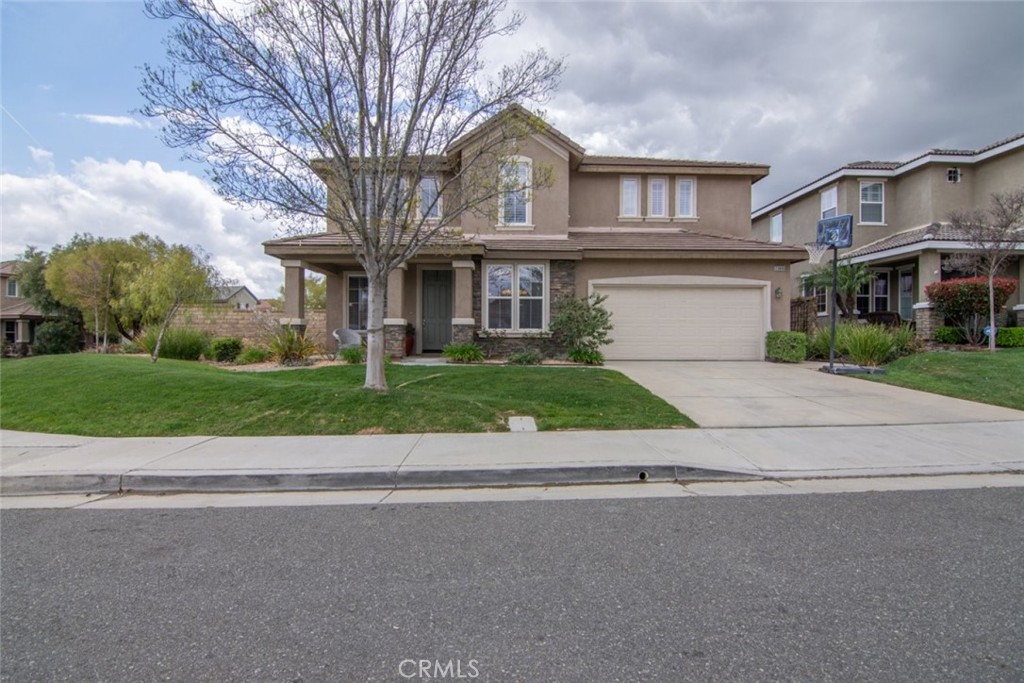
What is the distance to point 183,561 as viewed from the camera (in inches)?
149

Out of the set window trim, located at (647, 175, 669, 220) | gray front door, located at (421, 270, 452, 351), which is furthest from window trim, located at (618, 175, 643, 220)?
gray front door, located at (421, 270, 452, 351)

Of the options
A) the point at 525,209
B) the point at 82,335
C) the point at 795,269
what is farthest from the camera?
the point at 82,335

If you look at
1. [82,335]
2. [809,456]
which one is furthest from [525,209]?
[82,335]

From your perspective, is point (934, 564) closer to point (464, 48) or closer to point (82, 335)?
point (464, 48)

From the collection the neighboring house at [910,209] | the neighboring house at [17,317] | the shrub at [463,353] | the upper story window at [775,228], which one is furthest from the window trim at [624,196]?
Result: the neighboring house at [17,317]

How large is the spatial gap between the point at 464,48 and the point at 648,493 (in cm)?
725

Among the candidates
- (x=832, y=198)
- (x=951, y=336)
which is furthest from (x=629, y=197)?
(x=951, y=336)

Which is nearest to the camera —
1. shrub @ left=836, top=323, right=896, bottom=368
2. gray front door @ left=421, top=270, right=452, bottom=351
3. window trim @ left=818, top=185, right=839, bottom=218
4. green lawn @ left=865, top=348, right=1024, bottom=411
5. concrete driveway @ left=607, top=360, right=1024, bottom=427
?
concrete driveway @ left=607, top=360, right=1024, bottom=427

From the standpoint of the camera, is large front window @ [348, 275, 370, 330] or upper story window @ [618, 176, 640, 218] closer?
large front window @ [348, 275, 370, 330]

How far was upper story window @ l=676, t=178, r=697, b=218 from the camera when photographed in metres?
17.9

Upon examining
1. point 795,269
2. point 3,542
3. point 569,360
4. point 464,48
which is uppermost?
point 464,48

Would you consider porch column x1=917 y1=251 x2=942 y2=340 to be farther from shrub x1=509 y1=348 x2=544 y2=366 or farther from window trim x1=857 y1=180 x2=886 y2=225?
shrub x1=509 y1=348 x2=544 y2=366

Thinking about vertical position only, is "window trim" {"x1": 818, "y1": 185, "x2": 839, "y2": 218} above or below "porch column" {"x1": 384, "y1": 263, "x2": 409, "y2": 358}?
above

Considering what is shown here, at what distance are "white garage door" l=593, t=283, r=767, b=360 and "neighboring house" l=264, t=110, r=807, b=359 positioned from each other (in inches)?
1.2
